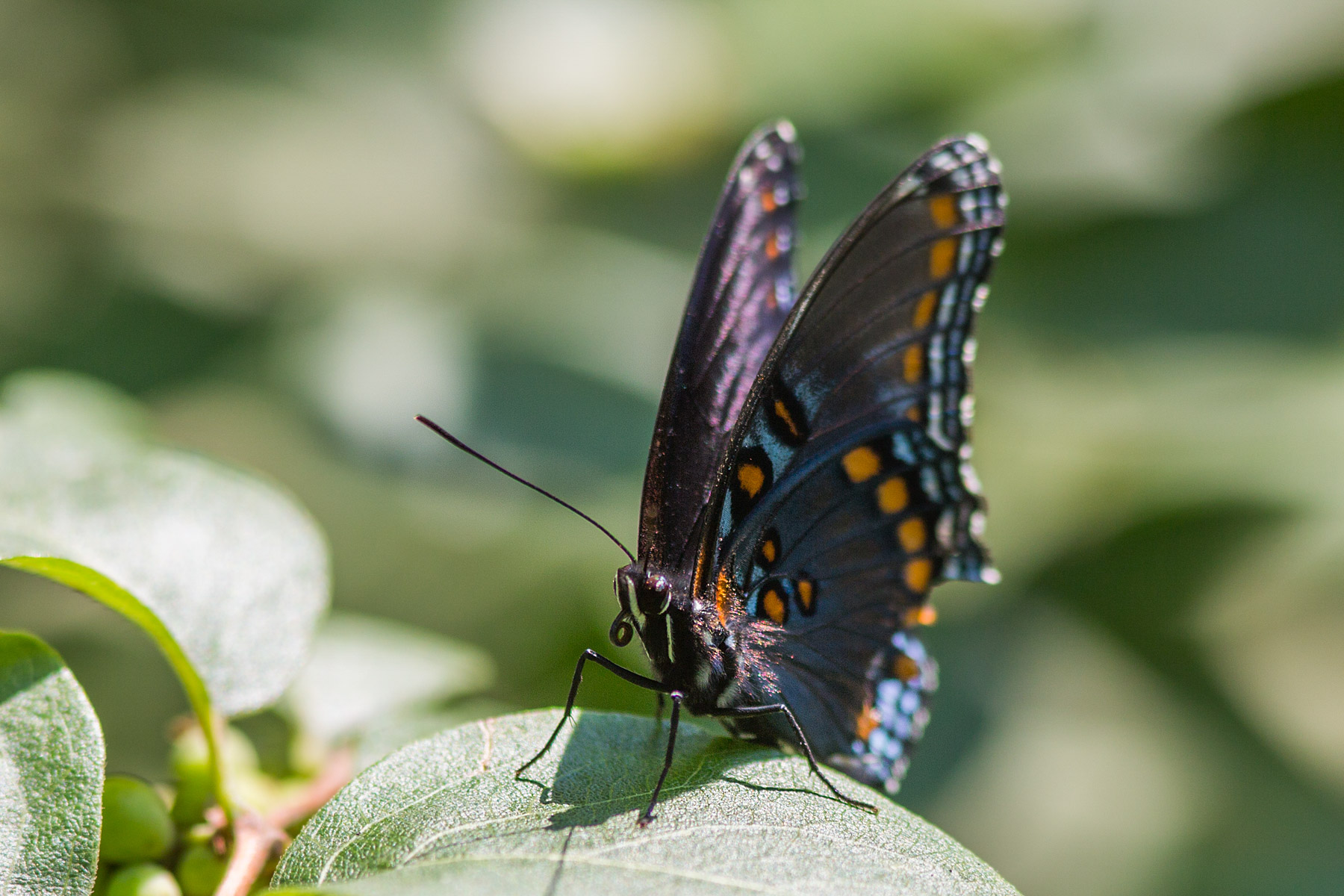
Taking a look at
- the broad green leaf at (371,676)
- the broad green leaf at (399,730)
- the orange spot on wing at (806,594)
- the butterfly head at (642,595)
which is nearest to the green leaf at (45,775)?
the broad green leaf at (399,730)

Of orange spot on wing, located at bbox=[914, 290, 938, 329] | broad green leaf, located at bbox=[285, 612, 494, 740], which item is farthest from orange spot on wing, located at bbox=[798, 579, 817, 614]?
broad green leaf, located at bbox=[285, 612, 494, 740]

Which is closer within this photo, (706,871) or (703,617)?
(706,871)

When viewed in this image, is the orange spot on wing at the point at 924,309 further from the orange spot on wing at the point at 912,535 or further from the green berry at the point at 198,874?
the green berry at the point at 198,874

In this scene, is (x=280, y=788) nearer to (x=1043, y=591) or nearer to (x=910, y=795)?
(x=910, y=795)

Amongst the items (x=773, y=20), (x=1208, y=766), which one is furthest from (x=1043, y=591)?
(x=773, y=20)

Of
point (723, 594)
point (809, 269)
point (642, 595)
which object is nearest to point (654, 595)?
point (642, 595)

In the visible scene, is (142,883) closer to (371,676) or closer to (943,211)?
(371,676)
